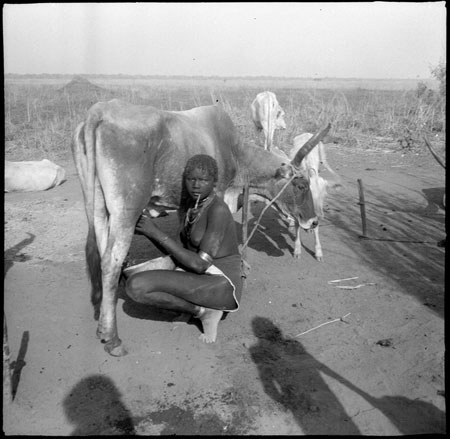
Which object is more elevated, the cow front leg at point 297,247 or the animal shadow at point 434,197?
the animal shadow at point 434,197

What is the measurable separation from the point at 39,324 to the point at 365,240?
13.1 feet

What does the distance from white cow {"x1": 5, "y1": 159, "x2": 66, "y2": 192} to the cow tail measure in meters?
5.27

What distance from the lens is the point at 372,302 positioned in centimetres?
462

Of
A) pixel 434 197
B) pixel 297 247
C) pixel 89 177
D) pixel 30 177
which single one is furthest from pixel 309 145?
pixel 30 177

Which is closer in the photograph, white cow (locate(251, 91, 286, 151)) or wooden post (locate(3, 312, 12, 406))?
wooden post (locate(3, 312, 12, 406))

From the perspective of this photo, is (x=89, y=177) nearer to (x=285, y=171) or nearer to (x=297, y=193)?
(x=285, y=171)

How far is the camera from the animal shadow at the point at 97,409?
296 cm

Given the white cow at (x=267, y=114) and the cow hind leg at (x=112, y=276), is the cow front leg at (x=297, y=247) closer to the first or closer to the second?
the cow hind leg at (x=112, y=276)

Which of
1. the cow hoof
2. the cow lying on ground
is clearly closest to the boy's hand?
the cow lying on ground

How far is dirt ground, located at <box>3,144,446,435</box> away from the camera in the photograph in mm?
3057

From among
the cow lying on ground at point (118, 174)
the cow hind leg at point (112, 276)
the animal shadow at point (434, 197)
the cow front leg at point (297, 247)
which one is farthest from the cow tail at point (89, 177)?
the animal shadow at point (434, 197)

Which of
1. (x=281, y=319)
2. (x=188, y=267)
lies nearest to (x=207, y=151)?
(x=188, y=267)

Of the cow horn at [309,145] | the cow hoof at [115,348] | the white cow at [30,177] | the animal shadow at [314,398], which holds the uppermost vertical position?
the cow horn at [309,145]

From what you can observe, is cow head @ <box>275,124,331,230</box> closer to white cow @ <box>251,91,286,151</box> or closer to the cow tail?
the cow tail
